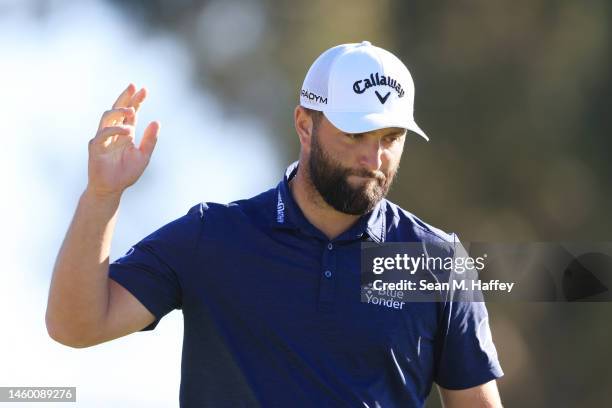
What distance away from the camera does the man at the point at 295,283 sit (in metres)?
2.95

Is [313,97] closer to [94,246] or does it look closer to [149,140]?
[149,140]

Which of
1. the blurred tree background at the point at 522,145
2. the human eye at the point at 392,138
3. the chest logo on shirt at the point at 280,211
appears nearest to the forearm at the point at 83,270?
the chest logo on shirt at the point at 280,211

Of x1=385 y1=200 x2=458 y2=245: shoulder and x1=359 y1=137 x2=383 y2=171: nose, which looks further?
x1=385 y1=200 x2=458 y2=245: shoulder

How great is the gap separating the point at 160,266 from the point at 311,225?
1.46ft

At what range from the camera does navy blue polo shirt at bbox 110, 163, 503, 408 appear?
3.07 meters

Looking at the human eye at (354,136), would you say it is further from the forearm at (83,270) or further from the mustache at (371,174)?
the forearm at (83,270)

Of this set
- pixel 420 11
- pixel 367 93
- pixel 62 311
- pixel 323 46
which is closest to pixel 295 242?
pixel 367 93

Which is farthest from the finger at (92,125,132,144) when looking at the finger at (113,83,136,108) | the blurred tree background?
the blurred tree background

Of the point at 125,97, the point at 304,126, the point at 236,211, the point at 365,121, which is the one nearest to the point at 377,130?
the point at 365,121

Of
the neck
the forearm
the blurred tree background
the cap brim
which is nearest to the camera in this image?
the forearm

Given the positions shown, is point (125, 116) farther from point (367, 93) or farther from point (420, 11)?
point (420, 11)

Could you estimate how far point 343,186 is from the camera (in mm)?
3197

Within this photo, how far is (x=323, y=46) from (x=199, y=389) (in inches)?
165

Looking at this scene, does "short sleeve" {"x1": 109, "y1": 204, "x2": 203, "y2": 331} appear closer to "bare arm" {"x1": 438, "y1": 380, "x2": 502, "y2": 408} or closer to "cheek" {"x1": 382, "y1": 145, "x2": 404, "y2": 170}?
"cheek" {"x1": 382, "y1": 145, "x2": 404, "y2": 170}
